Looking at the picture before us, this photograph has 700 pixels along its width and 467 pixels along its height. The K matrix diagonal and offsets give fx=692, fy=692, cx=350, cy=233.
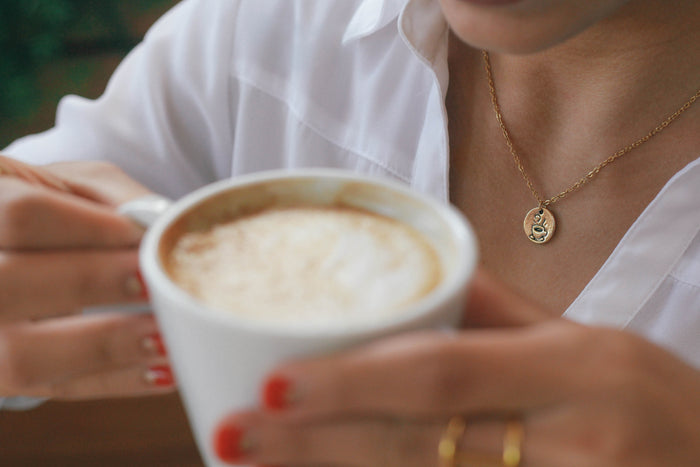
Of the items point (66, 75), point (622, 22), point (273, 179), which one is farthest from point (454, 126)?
point (66, 75)

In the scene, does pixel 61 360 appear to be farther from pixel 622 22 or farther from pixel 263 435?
pixel 622 22

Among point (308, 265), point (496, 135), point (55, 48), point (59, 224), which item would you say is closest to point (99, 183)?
point (59, 224)

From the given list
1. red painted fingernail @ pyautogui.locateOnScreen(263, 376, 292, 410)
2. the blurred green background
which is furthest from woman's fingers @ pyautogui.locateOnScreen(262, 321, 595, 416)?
the blurred green background

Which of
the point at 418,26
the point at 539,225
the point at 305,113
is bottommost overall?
the point at 539,225

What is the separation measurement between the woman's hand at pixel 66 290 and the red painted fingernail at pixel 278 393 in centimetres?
14

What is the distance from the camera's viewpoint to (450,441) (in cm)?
36

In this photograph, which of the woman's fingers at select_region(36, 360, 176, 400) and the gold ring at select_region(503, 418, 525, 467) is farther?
the woman's fingers at select_region(36, 360, 176, 400)

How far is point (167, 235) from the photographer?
16.9 inches

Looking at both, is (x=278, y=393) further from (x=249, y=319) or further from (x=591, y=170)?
(x=591, y=170)

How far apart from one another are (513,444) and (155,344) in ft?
0.78

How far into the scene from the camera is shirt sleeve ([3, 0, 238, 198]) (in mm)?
940

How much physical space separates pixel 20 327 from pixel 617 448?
1.32ft

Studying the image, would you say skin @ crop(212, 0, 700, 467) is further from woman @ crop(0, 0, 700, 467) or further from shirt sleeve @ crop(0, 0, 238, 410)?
shirt sleeve @ crop(0, 0, 238, 410)

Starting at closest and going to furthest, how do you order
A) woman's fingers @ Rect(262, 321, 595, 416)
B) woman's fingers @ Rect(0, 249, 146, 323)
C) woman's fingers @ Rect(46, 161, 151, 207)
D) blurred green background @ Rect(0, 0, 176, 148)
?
woman's fingers @ Rect(262, 321, 595, 416), woman's fingers @ Rect(0, 249, 146, 323), woman's fingers @ Rect(46, 161, 151, 207), blurred green background @ Rect(0, 0, 176, 148)
